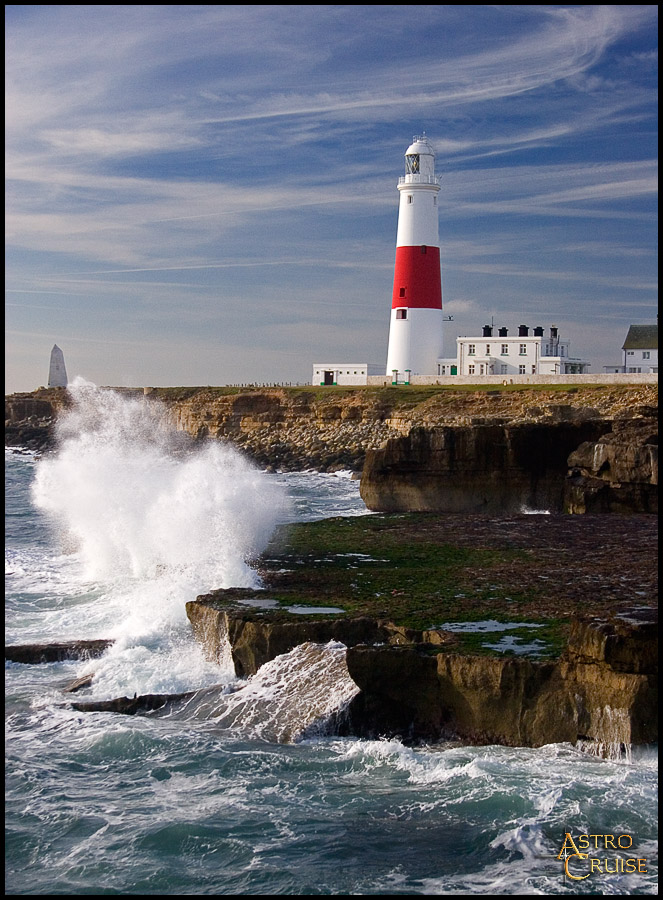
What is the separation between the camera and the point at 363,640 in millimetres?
8742

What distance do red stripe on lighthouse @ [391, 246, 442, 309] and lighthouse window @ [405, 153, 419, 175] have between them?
353 cm

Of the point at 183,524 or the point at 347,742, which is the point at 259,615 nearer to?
the point at 347,742

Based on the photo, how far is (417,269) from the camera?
4072 cm

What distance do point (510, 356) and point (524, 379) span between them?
4978mm

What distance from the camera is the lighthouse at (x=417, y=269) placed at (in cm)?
4041

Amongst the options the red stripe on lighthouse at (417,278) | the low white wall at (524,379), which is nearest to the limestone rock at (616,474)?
the low white wall at (524,379)

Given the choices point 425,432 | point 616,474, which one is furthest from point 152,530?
point 616,474

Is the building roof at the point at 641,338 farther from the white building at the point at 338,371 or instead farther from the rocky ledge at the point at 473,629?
the rocky ledge at the point at 473,629

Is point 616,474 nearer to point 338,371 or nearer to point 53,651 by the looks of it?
point 53,651

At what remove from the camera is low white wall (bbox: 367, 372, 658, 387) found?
133 ft

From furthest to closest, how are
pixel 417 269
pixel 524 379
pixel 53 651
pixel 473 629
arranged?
pixel 524 379, pixel 417 269, pixel 53 651, pixel 473 629

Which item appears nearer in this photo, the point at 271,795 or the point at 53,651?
the point at 271,795

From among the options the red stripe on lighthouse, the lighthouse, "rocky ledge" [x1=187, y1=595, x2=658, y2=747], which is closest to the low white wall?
the lighthouse

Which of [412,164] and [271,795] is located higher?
[412,164]
